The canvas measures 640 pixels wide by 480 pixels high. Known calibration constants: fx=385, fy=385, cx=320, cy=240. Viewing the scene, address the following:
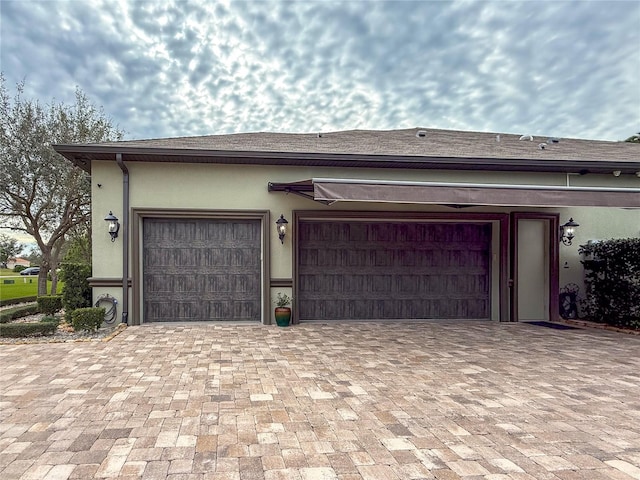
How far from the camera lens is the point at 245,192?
8.38 m

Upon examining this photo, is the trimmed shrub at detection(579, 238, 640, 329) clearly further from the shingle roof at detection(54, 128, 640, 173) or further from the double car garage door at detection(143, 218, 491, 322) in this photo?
the double car garage door at detection(143, 218, 491, 322)

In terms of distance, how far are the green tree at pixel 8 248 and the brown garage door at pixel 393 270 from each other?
14292 millimetres

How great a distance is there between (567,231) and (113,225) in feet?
32.9

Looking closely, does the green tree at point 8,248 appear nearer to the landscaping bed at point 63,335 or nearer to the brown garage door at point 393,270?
the landscaping bed at point 63,335

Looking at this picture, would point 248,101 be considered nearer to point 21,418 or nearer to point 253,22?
point 253,22

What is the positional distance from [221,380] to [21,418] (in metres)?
1.95

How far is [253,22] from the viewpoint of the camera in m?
11.3

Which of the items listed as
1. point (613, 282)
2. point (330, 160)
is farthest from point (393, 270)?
point (613, 282)

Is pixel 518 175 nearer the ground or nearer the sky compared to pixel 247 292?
nearer the sky

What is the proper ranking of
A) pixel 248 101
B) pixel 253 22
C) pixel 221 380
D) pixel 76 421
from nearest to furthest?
1. pixel 76 421
2. pixel 221 380
3. pixel 253 22
4. pixel 248 101

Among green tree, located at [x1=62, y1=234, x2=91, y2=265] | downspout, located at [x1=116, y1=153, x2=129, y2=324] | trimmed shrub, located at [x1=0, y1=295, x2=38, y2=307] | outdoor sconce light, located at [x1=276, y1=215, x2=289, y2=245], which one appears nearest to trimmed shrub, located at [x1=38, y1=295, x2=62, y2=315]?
downspout, located at [x1=116, y1=153, x2=129, y2=324]

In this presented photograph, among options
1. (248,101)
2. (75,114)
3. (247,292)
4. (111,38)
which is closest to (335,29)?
(248,101)

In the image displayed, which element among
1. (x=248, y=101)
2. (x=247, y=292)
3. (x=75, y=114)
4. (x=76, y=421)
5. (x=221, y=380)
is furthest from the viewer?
(x=248, y=101)

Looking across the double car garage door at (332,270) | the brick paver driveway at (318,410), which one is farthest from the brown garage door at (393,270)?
the brick paver driveway at (318,410)
